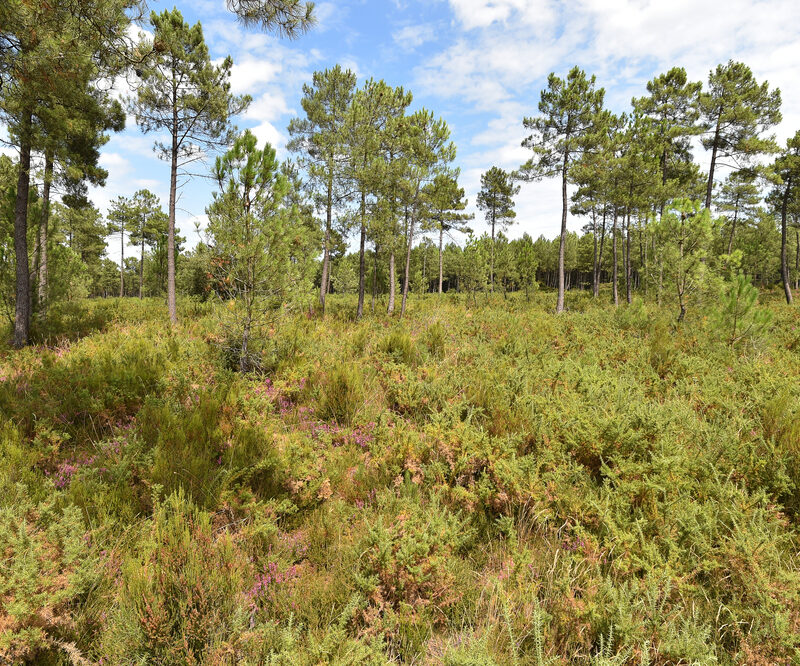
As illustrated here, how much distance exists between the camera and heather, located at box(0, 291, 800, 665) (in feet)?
6.43

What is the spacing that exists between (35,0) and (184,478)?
15.3ft

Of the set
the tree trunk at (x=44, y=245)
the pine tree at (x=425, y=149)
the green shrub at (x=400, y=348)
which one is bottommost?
the green shrub at (x=400, y=348)

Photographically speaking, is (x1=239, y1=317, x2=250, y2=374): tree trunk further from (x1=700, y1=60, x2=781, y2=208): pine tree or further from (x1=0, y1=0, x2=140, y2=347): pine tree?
(x1=700, y1=60, x2=781, y2=208): pine tree

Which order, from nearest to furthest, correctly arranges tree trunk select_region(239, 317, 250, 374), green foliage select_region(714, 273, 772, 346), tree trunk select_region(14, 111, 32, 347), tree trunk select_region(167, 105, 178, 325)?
tree trunk select_region(239, 317, 250, 374) → green foliage select_region(714, 273, 772, 346) → tree trunk select_region(14, 111, 32, 347) → tree trunk select_region(167, 105, 178, 325)

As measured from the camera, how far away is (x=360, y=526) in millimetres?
2941

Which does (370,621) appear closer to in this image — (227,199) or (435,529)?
(435,529)

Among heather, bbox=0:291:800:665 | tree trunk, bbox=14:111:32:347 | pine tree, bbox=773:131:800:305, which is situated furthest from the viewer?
pine tree, bbox=773:131:800:305

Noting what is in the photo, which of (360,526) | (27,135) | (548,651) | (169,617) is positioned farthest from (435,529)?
(27,135)

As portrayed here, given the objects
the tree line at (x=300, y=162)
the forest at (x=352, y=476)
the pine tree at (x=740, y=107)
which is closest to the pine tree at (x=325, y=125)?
the tree line at (x=300, y=162)

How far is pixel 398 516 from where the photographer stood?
2824 mm

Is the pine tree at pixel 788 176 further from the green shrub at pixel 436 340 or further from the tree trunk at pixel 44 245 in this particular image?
the tree trunk at pixel 44 245

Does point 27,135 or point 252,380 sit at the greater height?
point 27,135

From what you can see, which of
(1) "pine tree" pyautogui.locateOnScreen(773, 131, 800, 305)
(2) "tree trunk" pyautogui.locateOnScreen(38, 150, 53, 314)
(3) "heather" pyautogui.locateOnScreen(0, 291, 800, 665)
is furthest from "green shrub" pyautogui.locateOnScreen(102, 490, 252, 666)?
(1) "pine tree" pyautogui.locateOnScreen(773, 131, 800, 305)

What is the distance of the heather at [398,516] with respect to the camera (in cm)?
196
